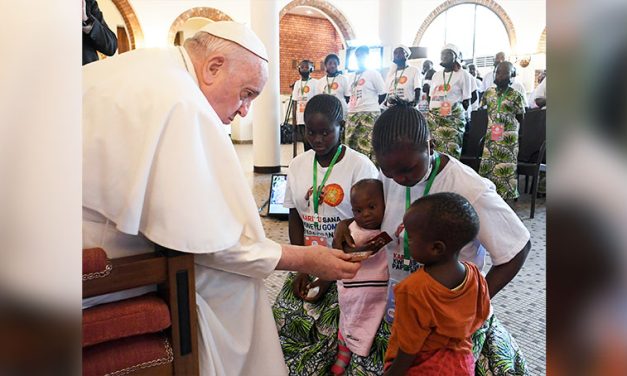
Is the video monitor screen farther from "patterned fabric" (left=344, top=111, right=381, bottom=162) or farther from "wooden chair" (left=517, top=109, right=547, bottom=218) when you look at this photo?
"wooden chair" (left=517, top=109, right=547, bottom=218)

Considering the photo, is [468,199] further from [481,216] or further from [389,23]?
[389,23]

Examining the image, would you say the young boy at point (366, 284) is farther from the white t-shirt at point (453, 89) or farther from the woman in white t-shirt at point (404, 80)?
the woman in white t-shirt at point (404, 80)

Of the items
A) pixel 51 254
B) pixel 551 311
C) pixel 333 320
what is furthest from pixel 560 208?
pixel 333 320

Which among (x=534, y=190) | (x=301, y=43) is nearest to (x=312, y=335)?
(x=534, y=190)

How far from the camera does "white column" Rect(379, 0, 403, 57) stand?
33.1ft

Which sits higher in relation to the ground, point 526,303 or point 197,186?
point 197,186

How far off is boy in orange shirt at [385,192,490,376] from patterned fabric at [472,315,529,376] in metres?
0.22

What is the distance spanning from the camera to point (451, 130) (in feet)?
21.4

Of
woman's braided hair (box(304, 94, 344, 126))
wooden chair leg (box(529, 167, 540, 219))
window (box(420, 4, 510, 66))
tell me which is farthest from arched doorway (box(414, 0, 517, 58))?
woman's braided hair (box(304, 94, 344, 126))

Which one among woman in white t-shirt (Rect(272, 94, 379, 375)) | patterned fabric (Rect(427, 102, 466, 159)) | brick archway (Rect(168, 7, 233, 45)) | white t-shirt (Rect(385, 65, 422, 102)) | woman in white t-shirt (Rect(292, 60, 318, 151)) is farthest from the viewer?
brick archway (Rect(168, 7, 233, 45))

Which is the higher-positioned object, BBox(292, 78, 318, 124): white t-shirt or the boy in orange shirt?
BBox(292, 78, 318, 124): white t-shirt

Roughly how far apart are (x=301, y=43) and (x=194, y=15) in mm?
6368

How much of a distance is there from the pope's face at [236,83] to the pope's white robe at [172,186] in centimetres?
12

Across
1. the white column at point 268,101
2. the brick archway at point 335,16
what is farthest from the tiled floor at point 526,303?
the brick archway at point 335,16
